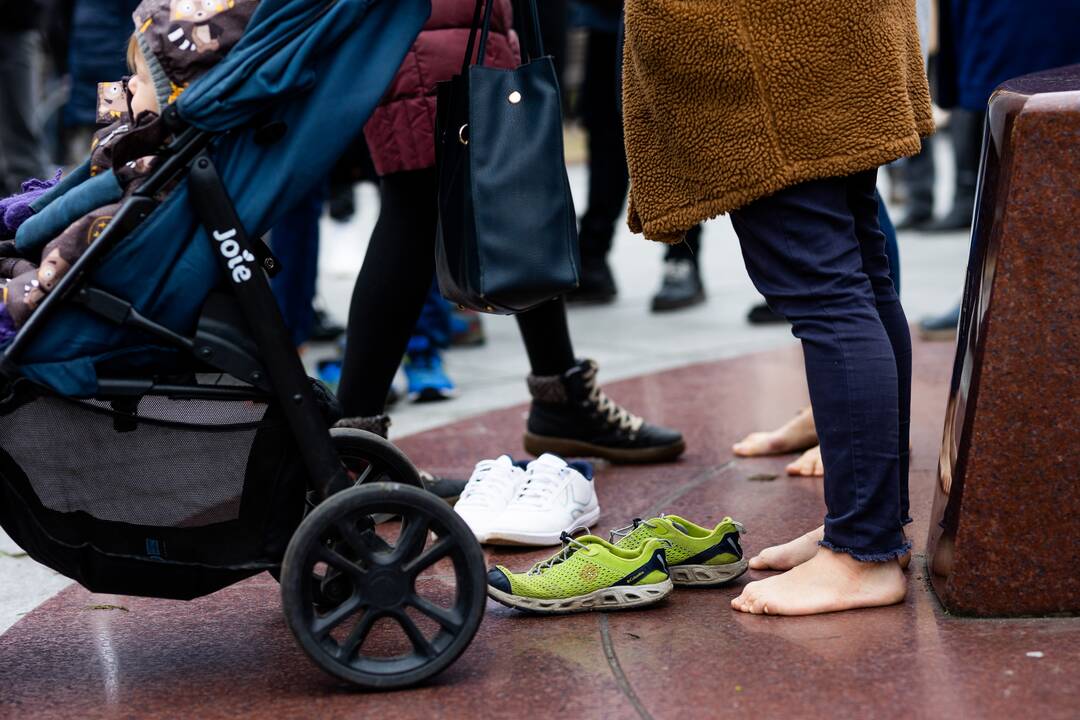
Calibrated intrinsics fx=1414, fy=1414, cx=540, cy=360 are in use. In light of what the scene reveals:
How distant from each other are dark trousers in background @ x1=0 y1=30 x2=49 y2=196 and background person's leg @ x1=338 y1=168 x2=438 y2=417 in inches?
171

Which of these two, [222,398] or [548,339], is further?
[548,339]

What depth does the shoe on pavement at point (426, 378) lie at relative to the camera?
475cm

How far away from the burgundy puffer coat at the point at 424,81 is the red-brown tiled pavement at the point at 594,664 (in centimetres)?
94

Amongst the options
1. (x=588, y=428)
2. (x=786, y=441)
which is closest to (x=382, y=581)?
(x=588, y=428)

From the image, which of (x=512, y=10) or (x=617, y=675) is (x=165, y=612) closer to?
(x=617, y=675)

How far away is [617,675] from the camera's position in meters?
2.32

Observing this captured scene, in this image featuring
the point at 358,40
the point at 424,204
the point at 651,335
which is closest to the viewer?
the point at 358,40

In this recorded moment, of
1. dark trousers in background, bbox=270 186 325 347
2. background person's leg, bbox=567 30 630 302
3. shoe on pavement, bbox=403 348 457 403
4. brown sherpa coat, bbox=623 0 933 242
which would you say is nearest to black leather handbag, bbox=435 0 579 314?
brown sherpa coat, bbox=623 0 933 242

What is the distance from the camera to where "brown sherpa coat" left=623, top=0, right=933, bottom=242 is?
236cm

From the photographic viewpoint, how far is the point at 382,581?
2.29 m

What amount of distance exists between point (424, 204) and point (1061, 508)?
5.22ft

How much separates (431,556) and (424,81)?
1.36 m

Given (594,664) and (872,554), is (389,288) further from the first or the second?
(872,554)

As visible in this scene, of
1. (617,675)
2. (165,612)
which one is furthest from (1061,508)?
(165,612)
